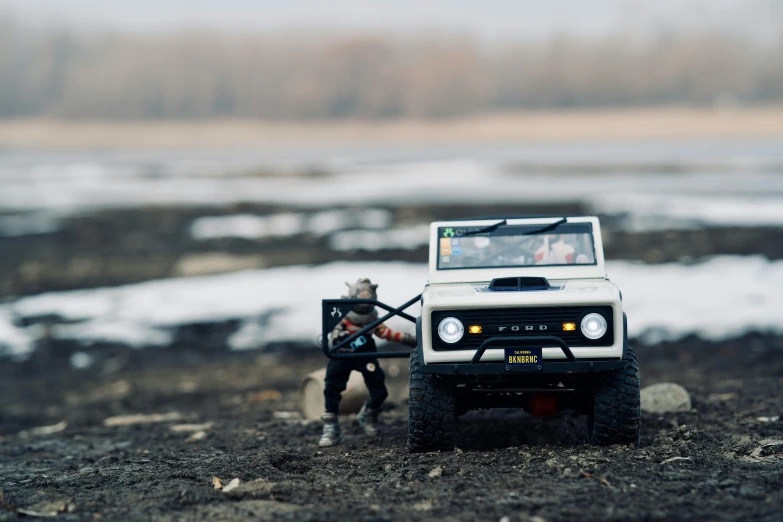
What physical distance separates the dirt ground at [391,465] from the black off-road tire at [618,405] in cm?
16

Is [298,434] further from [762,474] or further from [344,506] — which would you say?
[762,474]

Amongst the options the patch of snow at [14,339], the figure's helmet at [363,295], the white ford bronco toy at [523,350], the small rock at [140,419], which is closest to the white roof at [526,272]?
the white ford bronco toy at [523,350]

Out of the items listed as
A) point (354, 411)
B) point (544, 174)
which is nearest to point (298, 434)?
point (354, 411)

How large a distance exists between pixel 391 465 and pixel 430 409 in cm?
60

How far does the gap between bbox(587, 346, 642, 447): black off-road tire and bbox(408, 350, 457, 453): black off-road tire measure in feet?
4.23

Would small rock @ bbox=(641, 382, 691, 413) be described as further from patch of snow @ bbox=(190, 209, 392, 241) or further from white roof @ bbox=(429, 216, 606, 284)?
patch of snow @ bbox=(190, 209, 392, 241)

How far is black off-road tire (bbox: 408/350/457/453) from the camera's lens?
319 inches

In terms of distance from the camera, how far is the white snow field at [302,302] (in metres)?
19.5

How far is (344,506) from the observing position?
22.0ft

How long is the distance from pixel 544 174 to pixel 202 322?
60.0 m

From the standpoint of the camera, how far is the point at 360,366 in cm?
923

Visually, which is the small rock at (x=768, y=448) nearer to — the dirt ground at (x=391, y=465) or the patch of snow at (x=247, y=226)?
the dirt ground at (x=391, y=465)

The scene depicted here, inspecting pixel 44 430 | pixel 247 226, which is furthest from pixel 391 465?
pixel 247 226

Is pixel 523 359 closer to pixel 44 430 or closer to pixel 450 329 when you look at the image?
pixel 450 329
